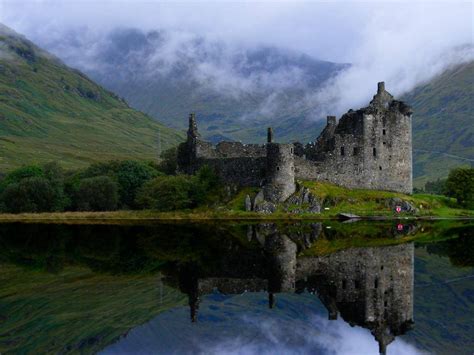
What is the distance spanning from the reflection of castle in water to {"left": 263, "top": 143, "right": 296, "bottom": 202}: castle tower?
3141 cm

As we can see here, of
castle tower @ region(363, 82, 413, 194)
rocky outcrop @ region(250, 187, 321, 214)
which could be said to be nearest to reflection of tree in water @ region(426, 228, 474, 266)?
rocky outcrop @ region(250, 187, 321, 214)

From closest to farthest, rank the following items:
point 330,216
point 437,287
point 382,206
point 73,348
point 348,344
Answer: point 73,348, point 348,344, point 437,287, point 330,216, point 382,206

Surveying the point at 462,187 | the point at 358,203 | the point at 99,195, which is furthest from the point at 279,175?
the point at 462,187

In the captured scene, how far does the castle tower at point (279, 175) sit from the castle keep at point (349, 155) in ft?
5.30

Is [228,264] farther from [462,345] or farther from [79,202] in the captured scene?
[79,202]

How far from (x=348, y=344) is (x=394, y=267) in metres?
13.2

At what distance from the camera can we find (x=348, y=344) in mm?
20953

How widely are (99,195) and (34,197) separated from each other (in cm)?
824

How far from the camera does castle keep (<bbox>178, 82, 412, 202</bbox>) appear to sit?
75500 millimetres

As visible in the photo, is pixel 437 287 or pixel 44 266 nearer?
pixel 437 287

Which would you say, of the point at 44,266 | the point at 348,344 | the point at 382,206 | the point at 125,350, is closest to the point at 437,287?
the point at 348,344

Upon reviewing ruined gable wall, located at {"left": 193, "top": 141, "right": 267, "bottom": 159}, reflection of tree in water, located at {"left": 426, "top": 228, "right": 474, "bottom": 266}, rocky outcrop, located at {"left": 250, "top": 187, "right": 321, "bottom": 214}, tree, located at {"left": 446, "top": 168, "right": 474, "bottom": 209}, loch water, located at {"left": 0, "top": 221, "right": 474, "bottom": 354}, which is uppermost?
ruined gable wall, located at {"left": 193, "top": 141, "right": 267, "bottom": 159}

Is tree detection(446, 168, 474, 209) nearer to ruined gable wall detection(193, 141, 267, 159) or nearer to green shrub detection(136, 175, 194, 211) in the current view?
ruined gable wall detection(193, 141, 267, 159)

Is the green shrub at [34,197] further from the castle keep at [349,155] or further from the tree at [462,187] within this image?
the tree at [462,187]
